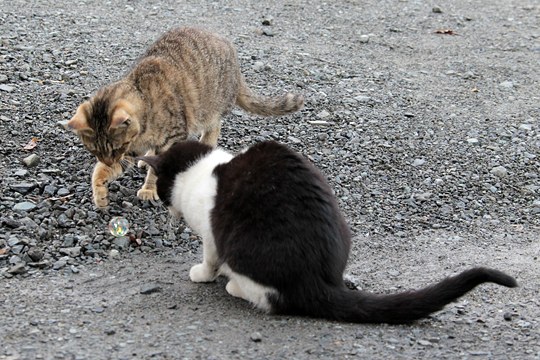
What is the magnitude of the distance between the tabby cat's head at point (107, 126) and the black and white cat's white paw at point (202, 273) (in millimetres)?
1303

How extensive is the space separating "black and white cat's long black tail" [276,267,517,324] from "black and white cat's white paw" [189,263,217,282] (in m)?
0.67

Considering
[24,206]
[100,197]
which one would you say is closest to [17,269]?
[24,206]

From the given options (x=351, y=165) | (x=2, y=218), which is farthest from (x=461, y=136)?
(x=2, y=218)

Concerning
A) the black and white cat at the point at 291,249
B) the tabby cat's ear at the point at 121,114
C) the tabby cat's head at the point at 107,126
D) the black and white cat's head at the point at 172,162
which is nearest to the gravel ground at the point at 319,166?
the black and white cat at the point at 291,249

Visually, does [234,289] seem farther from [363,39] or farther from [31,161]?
[363,39]

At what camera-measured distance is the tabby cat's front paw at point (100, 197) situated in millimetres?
5418

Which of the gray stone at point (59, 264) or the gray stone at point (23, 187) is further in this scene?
the gray stone at point (23, 187)

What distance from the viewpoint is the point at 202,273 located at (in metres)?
4.62

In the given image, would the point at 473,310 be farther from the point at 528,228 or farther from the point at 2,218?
the point at 2,218

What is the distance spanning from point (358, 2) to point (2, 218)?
293 inches

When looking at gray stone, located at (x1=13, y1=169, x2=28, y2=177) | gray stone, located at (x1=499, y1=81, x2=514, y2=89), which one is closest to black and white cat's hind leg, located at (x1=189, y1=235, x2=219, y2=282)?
gray stone, located at (x1=13, y1=169, x2=28, y2=177)

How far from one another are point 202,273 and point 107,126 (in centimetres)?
144

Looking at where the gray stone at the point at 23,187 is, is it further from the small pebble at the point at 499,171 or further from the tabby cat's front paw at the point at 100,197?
the small pebble at the point at 499,171

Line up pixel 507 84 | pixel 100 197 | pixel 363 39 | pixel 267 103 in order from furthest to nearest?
pixel 363 39, pixel 507 84, pixel 267 103, pixel 100 197
